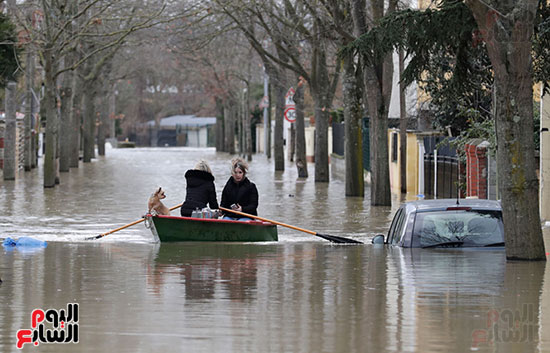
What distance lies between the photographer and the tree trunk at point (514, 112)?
44.2ft

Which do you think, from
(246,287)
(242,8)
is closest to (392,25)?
(246,287)

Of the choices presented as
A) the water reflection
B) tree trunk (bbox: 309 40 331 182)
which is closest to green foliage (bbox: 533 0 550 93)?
the water reflection

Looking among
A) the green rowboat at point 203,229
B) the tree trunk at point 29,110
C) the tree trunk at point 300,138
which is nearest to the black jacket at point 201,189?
the green rowboat at point 203,229

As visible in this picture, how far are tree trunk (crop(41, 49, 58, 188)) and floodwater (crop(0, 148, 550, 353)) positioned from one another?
14749 millimetres

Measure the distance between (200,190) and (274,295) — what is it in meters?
6.58

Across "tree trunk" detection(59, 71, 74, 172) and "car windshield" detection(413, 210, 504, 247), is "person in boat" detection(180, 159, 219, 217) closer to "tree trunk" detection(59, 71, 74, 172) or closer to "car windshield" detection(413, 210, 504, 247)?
"car windshield" detection(413, 210, 504, 247)

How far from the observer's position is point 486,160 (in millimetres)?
25047

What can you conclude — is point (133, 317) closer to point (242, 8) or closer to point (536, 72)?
point (536, 72)

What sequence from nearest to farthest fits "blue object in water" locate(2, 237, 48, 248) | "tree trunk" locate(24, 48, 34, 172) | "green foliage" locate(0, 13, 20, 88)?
"blue object in water" locate(2, 237, 48, 248) → "green foliage" locate(0, 13, 20, 88) → "tree trunk" locate(24, 48, 34, 172)

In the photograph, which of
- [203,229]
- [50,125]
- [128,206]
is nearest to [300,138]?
[50,125]

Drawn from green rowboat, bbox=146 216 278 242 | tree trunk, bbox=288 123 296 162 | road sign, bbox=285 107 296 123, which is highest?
road sign, bbox=285 107 296 123

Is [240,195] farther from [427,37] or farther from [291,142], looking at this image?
[291,142]

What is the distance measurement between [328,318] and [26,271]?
5260 millimetres

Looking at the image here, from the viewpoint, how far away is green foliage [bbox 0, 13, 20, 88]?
107 ft
